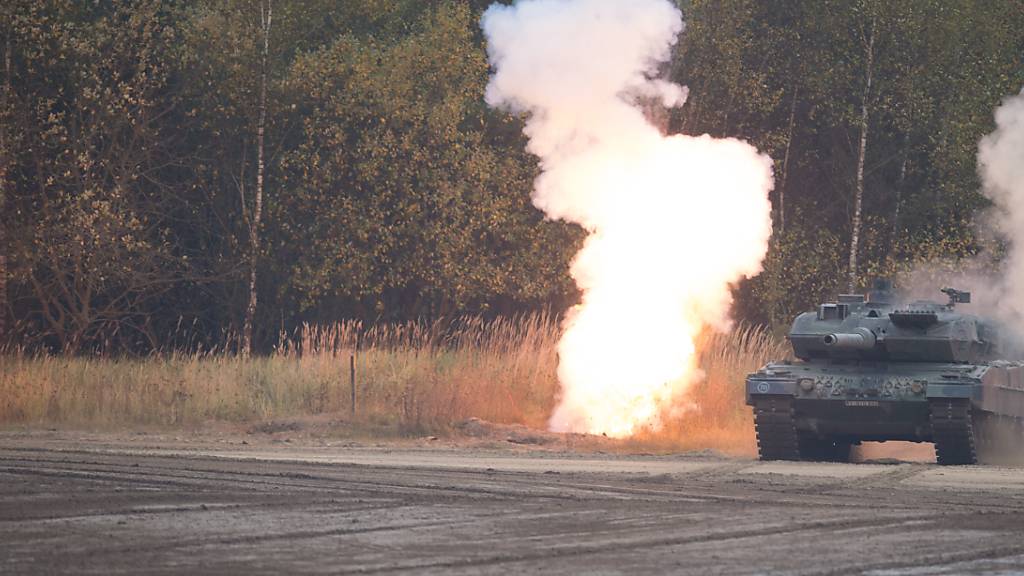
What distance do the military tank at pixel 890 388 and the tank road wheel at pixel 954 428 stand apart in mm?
11

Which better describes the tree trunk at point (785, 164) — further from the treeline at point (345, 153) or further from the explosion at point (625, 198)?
the explosion at point (625, 198)

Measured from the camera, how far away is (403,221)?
119 feet

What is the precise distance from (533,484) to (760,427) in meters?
5.84

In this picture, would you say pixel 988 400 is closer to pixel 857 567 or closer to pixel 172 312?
pixel 857 567

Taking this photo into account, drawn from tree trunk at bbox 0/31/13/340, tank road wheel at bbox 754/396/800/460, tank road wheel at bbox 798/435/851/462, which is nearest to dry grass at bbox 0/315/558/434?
tank road wheel at bbox 798/435/851/462

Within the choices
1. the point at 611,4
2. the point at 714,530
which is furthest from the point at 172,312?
the point at 714,530

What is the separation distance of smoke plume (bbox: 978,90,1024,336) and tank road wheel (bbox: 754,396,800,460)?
1535cm

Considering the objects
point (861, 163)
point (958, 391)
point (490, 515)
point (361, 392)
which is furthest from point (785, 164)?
point (490, 515)

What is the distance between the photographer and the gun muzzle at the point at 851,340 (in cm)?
2205

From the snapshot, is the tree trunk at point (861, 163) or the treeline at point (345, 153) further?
the tree trunk at point (861, 163)

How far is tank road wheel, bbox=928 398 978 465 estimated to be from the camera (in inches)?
824

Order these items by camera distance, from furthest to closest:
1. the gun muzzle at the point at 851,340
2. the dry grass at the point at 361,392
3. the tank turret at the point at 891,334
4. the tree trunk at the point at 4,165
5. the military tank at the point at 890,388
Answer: the tree trunk at the point at 4,165, the dry grass at the point at 361,392, the tank turret at the point at 891,334, the gun muzzle at the point at 851,340, the military tank at the point at 890,388

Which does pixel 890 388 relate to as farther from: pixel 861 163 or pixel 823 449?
pixel 861 163

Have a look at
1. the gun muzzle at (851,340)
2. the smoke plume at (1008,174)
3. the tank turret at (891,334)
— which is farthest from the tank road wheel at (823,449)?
the smoke plume at (1008,174)
